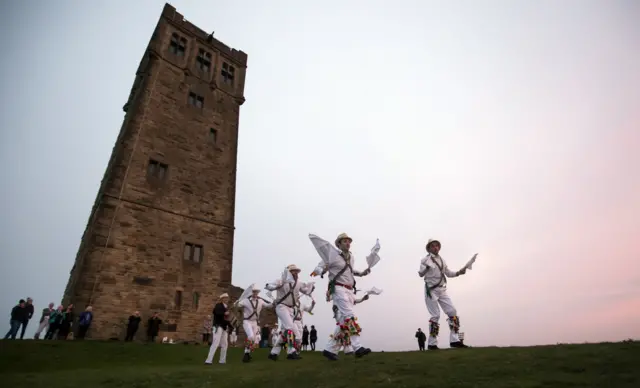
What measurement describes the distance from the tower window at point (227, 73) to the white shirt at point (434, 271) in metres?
23.0

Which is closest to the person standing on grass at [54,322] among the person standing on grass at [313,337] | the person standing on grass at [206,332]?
the person standing on grass at [206,332]

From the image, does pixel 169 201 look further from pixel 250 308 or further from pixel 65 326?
pixel 250 308

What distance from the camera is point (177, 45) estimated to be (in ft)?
81.5

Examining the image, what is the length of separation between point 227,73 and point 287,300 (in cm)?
2223

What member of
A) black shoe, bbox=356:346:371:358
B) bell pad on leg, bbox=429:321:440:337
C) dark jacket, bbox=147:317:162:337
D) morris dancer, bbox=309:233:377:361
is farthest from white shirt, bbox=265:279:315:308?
dark jacket, bbox=147:317:162:337

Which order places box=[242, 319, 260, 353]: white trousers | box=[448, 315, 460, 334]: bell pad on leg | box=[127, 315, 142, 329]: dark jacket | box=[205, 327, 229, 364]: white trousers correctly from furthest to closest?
box=[127, 315, 142, 329]: dark jacket
box=[242, 319, 260, 353]: white trousers
box=[205, 327, 229, 364]: white trousers
box=[448, 315, 460, 334]: bell pad on leg

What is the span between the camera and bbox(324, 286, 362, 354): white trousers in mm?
7105

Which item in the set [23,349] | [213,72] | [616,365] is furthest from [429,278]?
[213,72]

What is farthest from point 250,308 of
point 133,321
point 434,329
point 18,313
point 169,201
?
point 169,201

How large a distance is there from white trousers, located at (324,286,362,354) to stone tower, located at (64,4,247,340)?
43.4 feet

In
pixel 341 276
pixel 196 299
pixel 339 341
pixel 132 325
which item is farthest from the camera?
pixel 196 299

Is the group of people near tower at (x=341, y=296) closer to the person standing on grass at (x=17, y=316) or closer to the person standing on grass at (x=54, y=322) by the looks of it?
the person standing on grass at (x=54, y=322)

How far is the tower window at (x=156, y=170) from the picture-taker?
65.9ft

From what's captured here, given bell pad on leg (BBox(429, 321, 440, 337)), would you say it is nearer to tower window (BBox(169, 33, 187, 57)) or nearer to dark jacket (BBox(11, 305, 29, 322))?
dark jacket (BBox(11, 305, 29, 322))
